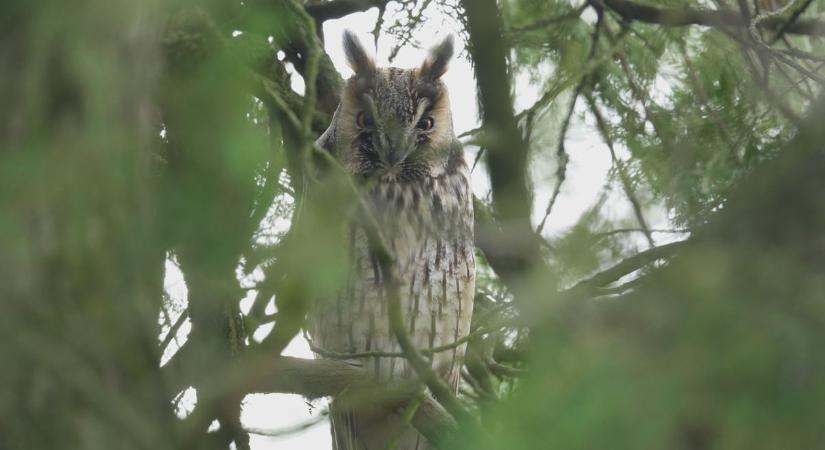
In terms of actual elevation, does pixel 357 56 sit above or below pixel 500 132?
above

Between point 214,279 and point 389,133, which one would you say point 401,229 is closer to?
point 389,133

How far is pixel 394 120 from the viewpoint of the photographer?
2887 millimetres

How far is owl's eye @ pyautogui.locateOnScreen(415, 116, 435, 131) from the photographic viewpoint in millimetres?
2986

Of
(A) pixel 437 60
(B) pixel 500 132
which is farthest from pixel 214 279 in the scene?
(A) pixel 437 60

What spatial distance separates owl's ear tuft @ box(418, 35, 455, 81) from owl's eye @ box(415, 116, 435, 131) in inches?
5.3

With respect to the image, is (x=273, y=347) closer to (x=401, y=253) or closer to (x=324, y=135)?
(x=401, y=253)

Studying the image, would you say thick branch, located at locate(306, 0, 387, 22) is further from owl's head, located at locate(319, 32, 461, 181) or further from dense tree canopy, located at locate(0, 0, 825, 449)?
dense tree canopy, located at locate(0, 0, 825, 449)

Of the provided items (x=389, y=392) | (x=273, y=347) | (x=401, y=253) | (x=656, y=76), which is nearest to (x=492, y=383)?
(x=401, y=253)

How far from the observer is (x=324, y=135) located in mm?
3055

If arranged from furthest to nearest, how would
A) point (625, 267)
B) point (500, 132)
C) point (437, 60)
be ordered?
point (437, 60) < point (500, 132) < point (625, 267)

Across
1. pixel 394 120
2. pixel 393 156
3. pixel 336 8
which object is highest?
pixel 336 8

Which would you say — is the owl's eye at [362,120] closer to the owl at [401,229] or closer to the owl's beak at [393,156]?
the owl at [401,229]

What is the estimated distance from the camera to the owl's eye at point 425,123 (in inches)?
118

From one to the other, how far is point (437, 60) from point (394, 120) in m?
0.32
